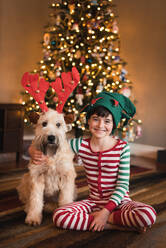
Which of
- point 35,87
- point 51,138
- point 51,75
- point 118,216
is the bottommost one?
point 118,216

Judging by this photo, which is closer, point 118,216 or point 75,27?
point 118,216

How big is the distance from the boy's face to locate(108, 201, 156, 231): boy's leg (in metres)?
0.47

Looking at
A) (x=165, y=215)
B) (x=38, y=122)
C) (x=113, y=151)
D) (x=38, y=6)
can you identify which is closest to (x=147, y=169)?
(x=165, y=215)

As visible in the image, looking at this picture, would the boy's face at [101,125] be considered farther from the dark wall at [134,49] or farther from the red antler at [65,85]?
the dark wall at [134,49]

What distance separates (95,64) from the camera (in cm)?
369

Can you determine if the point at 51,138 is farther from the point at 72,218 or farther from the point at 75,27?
the point at 75,27

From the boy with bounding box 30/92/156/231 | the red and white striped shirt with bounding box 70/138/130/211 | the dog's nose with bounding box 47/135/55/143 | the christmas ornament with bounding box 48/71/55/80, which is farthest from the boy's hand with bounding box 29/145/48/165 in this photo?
the christmas ornament with bounding box 48/71/55/80

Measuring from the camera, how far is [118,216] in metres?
1.58

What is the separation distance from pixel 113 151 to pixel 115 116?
0.75 feet

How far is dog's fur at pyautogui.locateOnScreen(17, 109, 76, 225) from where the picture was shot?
1661 millimetres

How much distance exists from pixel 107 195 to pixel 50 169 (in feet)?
1.36

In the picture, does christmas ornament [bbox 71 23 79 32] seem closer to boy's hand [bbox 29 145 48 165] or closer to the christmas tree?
the christmas tree

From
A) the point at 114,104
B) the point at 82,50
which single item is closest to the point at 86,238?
the point at 114,104

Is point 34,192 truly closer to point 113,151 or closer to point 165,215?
point 113,151
